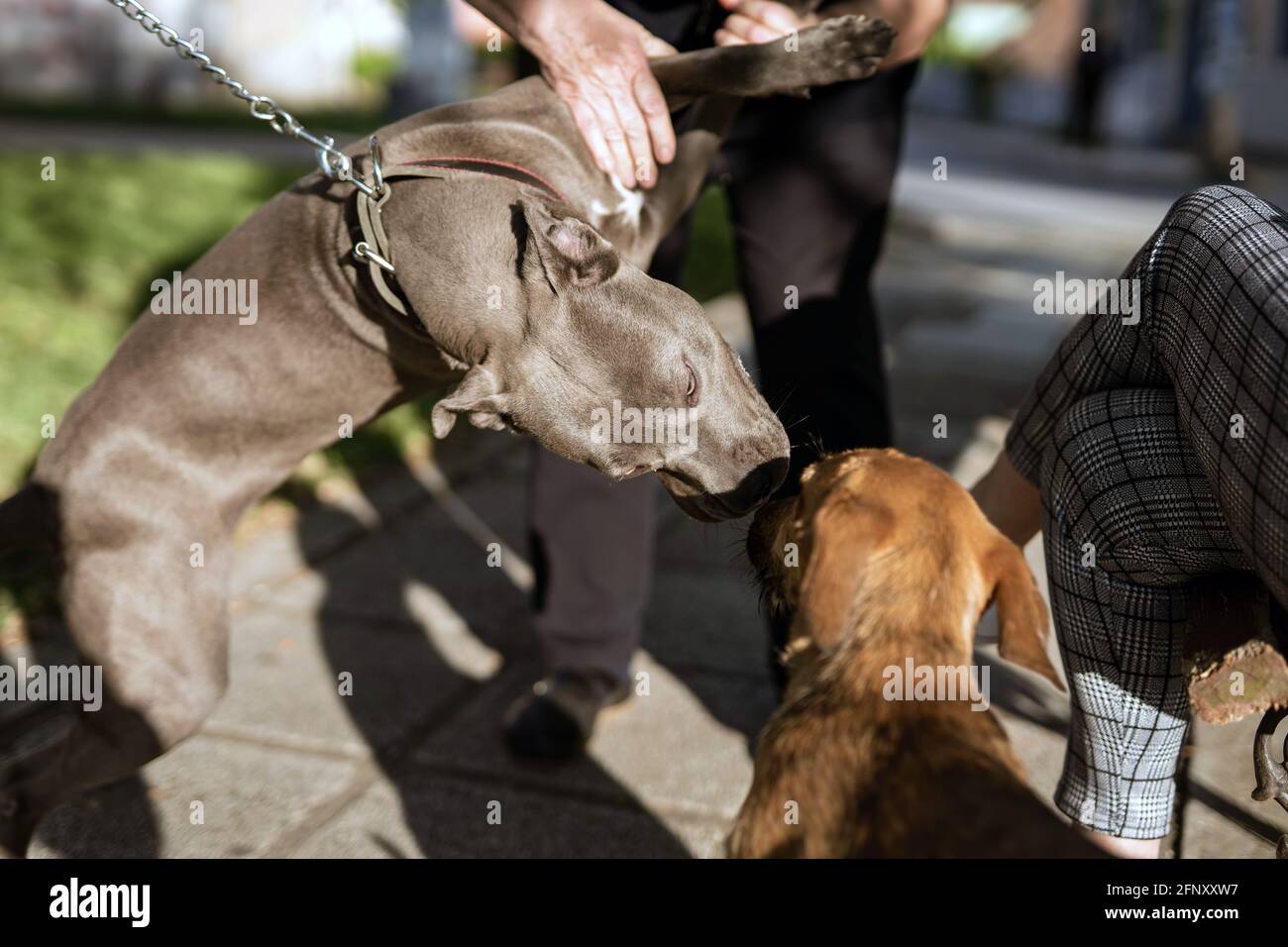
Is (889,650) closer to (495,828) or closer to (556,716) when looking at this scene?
(495,828)

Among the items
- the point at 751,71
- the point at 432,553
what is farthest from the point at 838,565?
the point at 432,553

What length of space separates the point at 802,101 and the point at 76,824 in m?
2.92

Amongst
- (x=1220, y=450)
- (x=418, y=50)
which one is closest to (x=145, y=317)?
(x=1220, y=450)

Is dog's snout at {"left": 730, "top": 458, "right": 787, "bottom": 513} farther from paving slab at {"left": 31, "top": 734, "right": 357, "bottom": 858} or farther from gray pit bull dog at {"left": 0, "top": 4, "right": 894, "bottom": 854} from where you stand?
paving slab at {"left": 31, "top": 734, "right": 357, "bottom": 858}

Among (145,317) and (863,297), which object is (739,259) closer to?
(863,297)

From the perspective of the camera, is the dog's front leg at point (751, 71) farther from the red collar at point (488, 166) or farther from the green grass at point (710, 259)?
the green grass at point (710, 259)

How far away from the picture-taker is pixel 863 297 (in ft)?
11.9

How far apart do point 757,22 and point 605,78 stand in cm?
58

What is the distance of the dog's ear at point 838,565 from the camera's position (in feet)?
6.89

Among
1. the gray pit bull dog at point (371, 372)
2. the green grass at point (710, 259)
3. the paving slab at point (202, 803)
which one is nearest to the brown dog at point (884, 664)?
the gray pit bull dog at point (371, 372)

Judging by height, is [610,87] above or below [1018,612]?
above

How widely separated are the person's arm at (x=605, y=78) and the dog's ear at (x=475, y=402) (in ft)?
2.27

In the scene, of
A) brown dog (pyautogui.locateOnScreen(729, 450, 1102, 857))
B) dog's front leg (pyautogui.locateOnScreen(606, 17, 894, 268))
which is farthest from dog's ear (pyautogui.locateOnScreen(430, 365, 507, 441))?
brown dog (pyautogui.locateOnScreen(729, 450, 1102, 857))

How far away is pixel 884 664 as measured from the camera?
210cm
